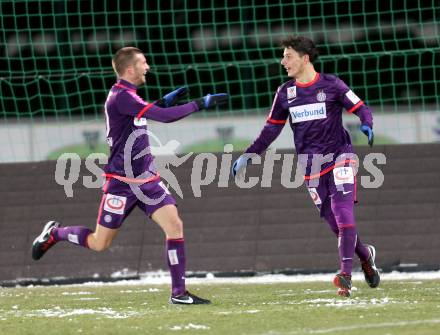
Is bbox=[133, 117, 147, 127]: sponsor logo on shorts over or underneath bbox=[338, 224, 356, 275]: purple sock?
over

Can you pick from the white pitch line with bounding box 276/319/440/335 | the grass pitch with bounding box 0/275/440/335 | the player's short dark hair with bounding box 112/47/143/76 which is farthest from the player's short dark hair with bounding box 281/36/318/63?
the white pitch line with bounding box 276/319/440/335

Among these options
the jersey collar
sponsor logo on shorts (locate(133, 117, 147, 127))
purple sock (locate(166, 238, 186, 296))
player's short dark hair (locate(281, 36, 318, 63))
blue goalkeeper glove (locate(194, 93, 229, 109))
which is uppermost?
player's short dark hair (locate(281, 36, 318, 63))

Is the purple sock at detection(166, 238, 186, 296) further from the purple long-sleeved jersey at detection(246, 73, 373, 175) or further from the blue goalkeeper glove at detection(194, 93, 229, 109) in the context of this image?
the purple long-sleeved jersey at detection(246, 73, 373, 175)

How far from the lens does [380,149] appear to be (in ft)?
38.0

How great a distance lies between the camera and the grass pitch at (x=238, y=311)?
6762mm

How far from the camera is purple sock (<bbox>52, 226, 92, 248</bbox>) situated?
8.93m

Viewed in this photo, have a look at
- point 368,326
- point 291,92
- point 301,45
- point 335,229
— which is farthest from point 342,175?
point 368,326

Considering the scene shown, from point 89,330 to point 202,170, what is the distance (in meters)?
4.95

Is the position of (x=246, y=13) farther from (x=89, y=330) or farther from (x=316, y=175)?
(x=89, y=330)

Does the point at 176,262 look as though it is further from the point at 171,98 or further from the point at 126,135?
the point at 171,98

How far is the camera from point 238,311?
7719 mm

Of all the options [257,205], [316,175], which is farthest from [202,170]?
[316,175]

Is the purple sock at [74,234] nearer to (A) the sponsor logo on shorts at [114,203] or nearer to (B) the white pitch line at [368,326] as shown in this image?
(A) the sponsor logo on shorts at [114,203]

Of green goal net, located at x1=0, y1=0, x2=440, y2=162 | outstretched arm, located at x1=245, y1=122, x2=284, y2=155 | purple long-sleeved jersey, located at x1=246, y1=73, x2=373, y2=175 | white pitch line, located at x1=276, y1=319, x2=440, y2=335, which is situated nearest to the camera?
white pitch line, located at x1=276, y1=319, x2=440, y2=335
